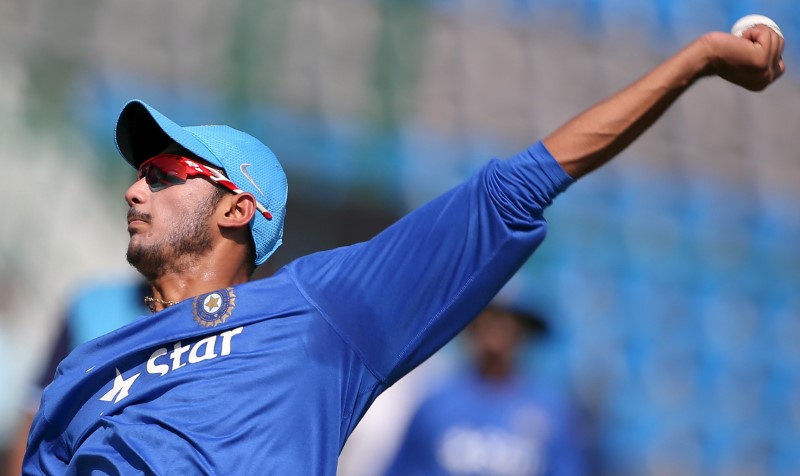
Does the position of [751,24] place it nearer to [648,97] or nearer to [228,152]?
[648,97]

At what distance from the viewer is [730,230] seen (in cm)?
673

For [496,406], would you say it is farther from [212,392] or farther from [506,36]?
[212,392]

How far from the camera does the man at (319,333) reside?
6.28ft

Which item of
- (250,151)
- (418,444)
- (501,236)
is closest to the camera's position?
(501,236)

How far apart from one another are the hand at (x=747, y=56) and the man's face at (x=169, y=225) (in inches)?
38.8

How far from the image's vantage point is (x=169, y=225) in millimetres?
2268

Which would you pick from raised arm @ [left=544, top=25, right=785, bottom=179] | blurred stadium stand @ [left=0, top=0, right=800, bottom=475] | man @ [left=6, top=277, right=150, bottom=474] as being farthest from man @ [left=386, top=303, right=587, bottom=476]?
raised arm @ [left=544, top=25, right=785, bottom=179]

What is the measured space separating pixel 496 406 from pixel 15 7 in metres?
2.77

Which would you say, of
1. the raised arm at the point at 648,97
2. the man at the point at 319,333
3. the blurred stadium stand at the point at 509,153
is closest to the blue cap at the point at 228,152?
the man at the point at 319,333

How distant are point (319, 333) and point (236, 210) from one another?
414 millimetres

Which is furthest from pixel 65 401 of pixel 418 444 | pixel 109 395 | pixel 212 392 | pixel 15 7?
pixel 15 7

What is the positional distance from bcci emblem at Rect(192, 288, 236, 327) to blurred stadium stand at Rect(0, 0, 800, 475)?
280cm

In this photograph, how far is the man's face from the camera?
2.26 meters

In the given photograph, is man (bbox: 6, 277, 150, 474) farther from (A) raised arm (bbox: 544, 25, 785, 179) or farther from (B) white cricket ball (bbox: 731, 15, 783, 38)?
(B) white cricket ball (bbox: 731, 15, 783, 38)
